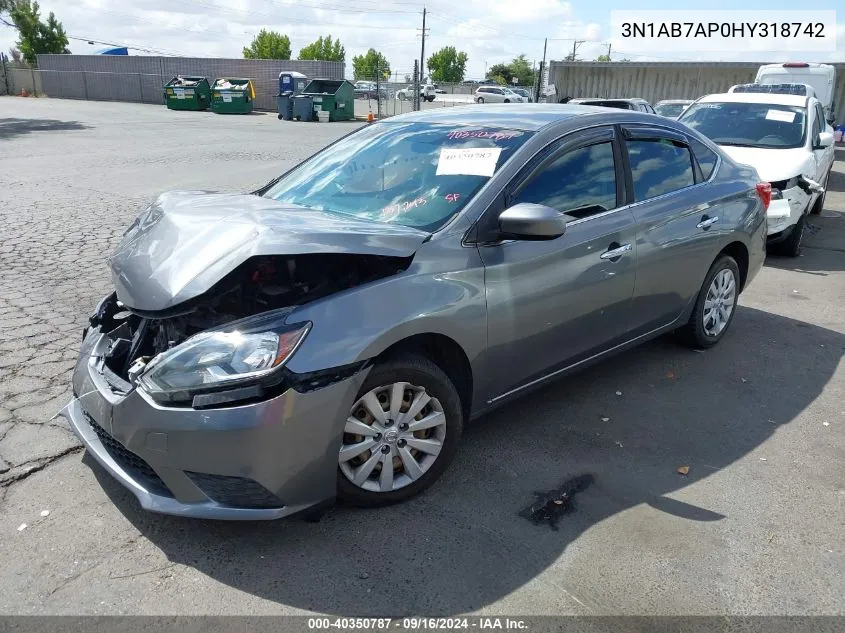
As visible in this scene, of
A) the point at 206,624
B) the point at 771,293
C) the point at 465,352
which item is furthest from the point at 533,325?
the point at 771,293

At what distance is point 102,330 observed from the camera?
3.43m

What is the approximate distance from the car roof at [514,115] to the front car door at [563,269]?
157mm

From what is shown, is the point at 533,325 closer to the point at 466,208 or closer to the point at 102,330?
the point at 466,208

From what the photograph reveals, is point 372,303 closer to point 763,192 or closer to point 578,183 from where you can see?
point 578,183

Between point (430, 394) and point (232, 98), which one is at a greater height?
point (232, 98)

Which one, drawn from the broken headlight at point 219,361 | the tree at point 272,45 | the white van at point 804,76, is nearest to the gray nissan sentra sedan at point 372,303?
the broken headlight at point 219,361

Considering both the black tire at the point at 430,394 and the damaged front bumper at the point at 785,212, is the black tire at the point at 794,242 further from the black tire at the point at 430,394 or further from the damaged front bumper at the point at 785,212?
the black tire at the point at 430,394

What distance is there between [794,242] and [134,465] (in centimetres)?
784

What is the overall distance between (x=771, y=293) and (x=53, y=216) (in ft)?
27.0

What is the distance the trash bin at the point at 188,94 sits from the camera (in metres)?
34.3

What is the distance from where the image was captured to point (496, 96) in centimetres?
4434

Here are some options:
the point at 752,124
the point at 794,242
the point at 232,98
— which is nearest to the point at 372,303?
the point at 794,242

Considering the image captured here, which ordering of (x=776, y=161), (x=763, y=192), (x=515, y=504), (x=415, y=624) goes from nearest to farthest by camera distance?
(x=415, y=624), (x=515, y=504), (x=763, y=192), (x=776, y=161)

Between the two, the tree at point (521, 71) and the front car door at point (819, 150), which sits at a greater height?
the tree at point (521, 71)
